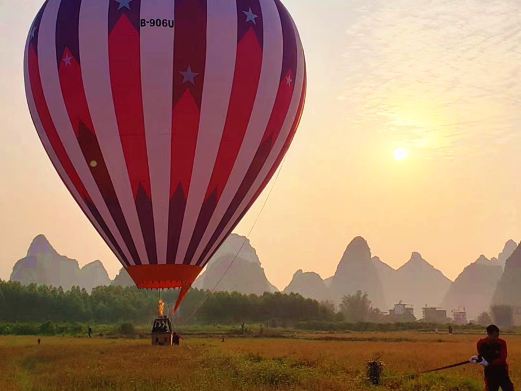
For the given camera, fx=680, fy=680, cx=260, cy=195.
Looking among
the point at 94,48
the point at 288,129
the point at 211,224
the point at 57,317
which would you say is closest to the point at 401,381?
the point at 211,224

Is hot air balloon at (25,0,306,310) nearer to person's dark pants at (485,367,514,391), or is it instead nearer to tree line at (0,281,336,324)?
person's dark pants at (485,367,514,391)

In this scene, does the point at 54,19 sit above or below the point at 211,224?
above

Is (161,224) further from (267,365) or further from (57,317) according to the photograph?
(57,317)

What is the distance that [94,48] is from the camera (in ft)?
83.1

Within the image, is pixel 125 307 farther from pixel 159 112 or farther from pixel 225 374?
pixel 225 374

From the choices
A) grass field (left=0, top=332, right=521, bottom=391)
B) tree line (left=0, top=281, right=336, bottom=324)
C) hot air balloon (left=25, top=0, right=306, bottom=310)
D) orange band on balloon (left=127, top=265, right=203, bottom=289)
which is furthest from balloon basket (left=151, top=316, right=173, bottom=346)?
tree line (left=0, top=281, right=336, bottom=324)

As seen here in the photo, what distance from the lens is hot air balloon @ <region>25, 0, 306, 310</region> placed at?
996 inches

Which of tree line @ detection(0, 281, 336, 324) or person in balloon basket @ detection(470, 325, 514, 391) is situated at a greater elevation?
tree line @ detection(0, 281, 336, 324)

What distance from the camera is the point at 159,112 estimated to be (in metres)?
25.4

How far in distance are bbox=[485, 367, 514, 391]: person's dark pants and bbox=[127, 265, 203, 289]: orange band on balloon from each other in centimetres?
1700

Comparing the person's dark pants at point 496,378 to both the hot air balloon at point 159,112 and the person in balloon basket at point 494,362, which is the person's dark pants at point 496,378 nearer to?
the person in balloon basket at point 494,362

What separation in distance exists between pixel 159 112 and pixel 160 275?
253 inches

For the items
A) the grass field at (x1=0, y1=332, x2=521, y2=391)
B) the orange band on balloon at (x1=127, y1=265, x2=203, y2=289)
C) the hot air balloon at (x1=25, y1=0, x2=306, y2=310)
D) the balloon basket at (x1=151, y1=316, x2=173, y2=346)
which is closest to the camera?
the grass field at (x1=0, y1=332, x2=521, y2=391)

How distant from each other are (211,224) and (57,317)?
85.0 meters
